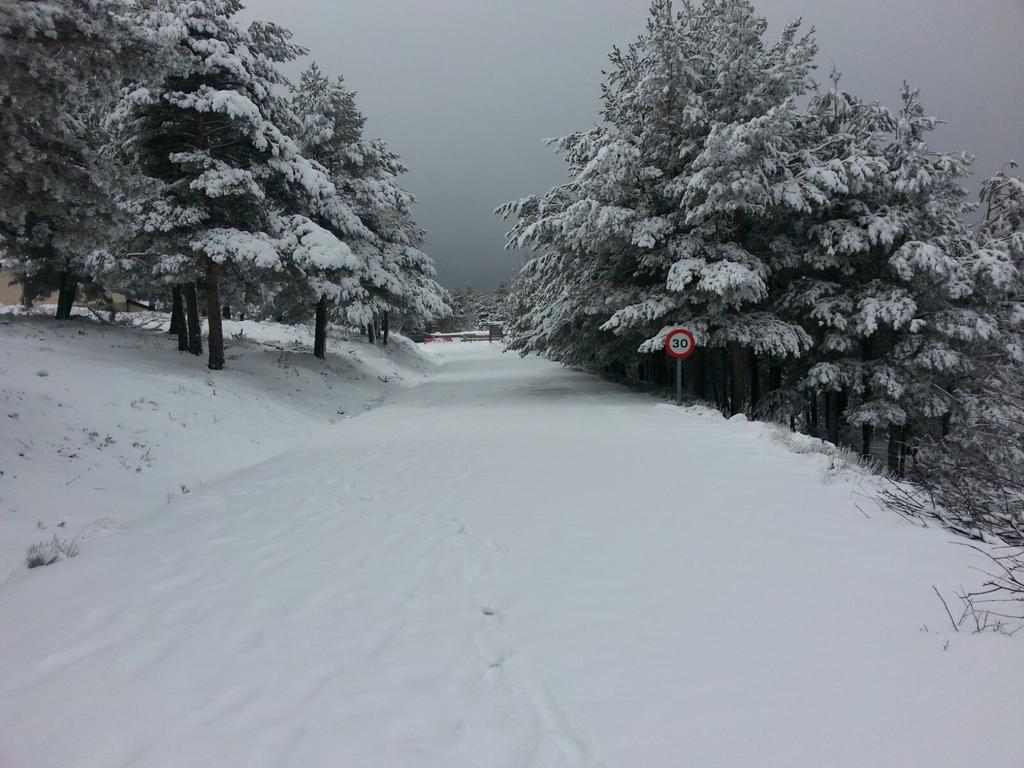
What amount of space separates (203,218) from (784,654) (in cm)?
1476

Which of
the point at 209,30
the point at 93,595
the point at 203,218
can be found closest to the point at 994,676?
the point at 93,595

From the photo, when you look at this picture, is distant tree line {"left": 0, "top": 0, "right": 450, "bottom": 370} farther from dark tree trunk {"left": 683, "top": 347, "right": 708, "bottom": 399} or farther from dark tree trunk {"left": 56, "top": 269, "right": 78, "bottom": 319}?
dark tree trunk {"left": 683, "top": 347, "right": 708, "bottom": 399}

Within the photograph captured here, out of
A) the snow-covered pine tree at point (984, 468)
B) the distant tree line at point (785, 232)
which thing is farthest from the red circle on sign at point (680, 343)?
the snow-covered pine tree at point (984, 468)

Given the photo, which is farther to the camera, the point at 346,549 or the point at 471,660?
the point at 346,549

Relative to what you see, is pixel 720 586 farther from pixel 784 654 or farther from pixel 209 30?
pixel 209 30

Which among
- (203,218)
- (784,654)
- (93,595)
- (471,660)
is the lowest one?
(93,595)

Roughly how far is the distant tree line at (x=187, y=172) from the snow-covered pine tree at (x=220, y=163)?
46 millimetres

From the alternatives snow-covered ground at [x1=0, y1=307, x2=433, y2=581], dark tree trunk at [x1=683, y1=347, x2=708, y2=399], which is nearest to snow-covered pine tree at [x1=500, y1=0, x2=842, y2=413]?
dark tree trunk at [x1=683, y1=347, x2=708, y2=399]

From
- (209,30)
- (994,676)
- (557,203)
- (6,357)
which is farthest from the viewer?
(557,203)

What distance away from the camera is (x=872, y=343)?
16266 millimetres

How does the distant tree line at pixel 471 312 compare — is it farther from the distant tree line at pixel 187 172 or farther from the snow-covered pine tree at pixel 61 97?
the snow-covered pine tree at pixel 61 97

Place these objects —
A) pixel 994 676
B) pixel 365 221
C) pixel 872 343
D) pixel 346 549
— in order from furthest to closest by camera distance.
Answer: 1. pixel 365 221
2. pixel 872 343
3. pixel 346 549
4. pixel 994 676

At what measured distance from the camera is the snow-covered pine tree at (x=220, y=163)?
12.7 m

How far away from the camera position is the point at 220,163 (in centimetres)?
1305
